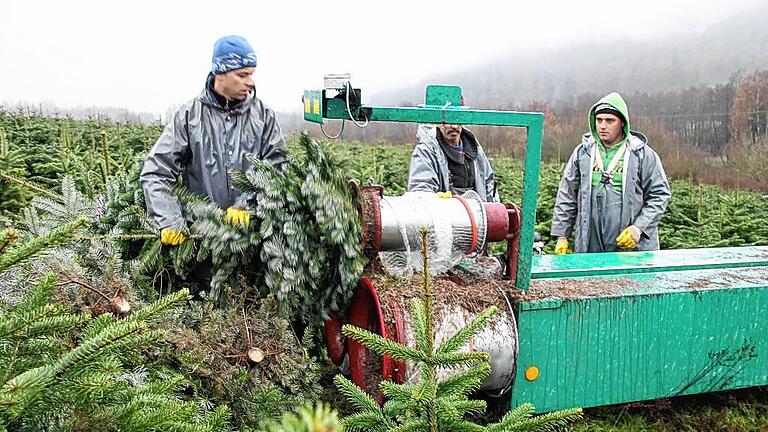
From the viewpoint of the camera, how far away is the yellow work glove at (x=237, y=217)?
2656mm

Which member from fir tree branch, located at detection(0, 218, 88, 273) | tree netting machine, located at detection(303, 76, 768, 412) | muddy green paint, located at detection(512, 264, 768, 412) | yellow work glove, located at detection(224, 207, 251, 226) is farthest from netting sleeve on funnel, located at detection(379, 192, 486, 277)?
fir tree branch, located at detection(0, 218, 88, 273)

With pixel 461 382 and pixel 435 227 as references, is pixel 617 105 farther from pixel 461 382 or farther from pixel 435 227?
pixel 461 382

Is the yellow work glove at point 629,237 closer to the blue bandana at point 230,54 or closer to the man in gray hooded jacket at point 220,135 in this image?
the man in gray hooded jacket at point 220,135

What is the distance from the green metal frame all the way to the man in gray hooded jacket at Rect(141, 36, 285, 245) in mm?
377

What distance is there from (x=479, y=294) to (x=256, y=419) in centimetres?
115

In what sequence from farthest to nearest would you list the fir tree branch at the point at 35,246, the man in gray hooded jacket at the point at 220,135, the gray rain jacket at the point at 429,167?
the gray rain jacket at the point at 429,167, the man in gray hooded jacket at the point at 220,135, the fir tree branch at the point at 35,246

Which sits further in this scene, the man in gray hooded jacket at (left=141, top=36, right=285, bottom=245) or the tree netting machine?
→ the man in gray hooded jacket at (left=141, top=36, right=285, bottom=245)

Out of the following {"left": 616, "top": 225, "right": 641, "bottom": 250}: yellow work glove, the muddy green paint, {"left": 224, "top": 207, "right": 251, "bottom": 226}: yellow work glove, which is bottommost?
the muddy green paint

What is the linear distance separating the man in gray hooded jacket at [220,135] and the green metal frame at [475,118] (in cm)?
38

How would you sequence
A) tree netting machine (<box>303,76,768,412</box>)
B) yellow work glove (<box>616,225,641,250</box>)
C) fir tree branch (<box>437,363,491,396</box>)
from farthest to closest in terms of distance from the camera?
yellow work glove (<box>616,225,641,250</box>) → tree netting machine (<box>303,76,768,412</box>) → fir tree branch (<box>437,363,491,396</box>)

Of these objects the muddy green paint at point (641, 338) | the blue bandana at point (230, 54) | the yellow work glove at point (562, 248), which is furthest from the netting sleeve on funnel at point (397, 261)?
the yellow work glove at point (562, 248)

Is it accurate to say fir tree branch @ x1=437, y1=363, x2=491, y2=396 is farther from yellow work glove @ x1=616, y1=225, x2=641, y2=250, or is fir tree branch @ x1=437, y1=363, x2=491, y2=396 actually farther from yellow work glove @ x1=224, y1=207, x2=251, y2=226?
yellow work glove @ x1=616, y1=225, x2=641, y2=250

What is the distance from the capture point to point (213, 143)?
3.10 meters

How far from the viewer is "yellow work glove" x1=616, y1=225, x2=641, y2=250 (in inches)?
157
